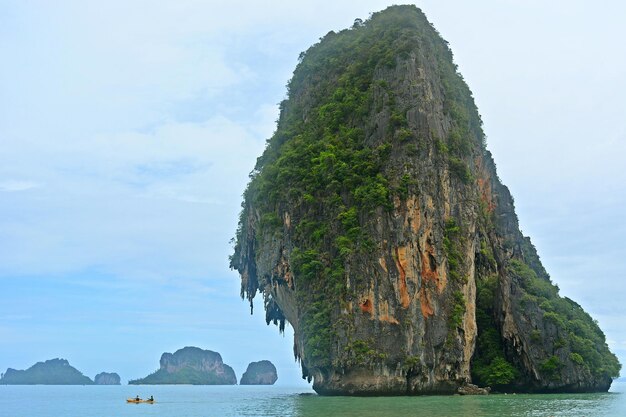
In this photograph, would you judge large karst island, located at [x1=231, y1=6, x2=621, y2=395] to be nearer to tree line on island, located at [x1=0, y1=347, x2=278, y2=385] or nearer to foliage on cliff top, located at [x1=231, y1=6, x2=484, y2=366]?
foliage on cliff top, located at [x1=231, y1=6, x2=484, y2=366]

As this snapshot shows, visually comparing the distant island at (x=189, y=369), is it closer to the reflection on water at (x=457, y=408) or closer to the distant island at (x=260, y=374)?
the distant island at (x=260, y=374)

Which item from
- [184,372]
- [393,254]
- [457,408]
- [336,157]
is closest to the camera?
[457,408]

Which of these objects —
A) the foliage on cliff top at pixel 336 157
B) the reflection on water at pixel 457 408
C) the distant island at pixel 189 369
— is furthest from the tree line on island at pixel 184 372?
the reflection on water at pixel 457 408

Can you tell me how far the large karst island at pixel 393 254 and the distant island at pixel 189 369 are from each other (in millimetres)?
87944

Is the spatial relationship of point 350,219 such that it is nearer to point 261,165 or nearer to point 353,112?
point 353,112

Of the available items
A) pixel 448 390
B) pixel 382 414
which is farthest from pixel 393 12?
pixel 382 414

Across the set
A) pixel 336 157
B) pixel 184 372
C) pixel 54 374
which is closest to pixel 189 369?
pixel 184 372

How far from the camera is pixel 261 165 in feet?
164

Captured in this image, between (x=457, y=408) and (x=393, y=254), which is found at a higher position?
(x=393, y=254)

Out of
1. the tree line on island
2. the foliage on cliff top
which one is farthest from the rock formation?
the foliage on cliff top

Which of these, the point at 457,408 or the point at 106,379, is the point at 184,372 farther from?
the point at 457,408

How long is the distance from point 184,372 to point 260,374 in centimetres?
1428

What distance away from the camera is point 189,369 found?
132250mm

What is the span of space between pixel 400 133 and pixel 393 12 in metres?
15.7
